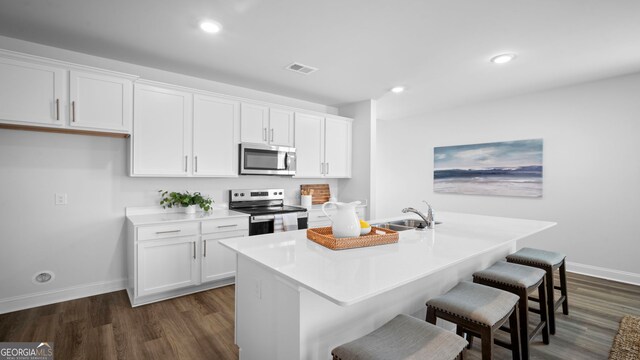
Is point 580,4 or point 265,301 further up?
point 580,4

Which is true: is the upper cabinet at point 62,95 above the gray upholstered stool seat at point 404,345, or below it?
above

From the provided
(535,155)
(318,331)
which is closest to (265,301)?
(318,331)

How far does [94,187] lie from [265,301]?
252 cm

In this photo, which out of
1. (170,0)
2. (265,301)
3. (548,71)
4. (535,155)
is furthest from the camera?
(535,155)

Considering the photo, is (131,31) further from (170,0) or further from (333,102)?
(333,102)

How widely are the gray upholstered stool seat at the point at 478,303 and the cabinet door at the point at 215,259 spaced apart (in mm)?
2294

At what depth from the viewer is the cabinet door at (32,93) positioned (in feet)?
7.87

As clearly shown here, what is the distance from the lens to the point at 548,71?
342 cm

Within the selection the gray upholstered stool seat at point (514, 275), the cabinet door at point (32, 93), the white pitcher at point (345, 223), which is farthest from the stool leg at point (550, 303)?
the cabinet door at point (32, 93)

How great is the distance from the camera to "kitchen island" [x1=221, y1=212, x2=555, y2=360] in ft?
4.02

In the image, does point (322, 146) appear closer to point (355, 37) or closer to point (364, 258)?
point (355, 37)

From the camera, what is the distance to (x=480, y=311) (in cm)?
156

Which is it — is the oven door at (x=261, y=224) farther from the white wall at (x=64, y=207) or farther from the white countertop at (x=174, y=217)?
the white wall at (x=64, y=207)

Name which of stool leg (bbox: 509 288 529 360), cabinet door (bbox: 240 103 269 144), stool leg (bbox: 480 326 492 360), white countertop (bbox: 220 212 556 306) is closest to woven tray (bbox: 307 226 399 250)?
white countertop (bbox: 220 212 556 306)
